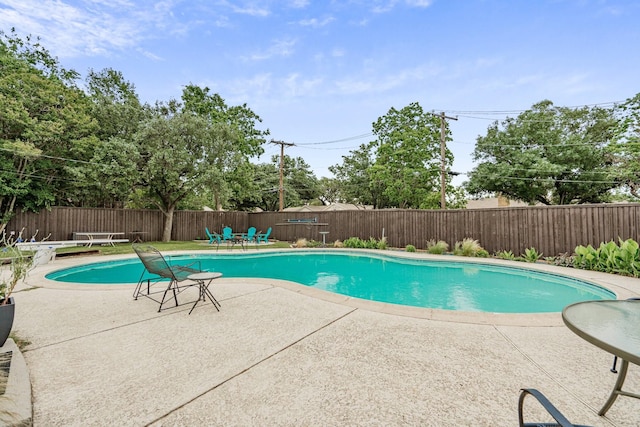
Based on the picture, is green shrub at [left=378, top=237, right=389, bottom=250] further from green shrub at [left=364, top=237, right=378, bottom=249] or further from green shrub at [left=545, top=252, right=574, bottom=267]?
green shrub at [left=545, top=252, right=574, bottom=267]

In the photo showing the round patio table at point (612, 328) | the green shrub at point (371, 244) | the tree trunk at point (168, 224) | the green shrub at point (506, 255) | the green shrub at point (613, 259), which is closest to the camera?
the round patio table at point (612, 328)

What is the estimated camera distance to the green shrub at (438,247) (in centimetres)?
975

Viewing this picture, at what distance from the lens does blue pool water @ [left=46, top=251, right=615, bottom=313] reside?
4.77 meters

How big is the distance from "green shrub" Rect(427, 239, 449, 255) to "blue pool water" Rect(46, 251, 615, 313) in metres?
1.42

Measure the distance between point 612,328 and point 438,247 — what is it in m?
8.93

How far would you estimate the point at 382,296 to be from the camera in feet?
16.9

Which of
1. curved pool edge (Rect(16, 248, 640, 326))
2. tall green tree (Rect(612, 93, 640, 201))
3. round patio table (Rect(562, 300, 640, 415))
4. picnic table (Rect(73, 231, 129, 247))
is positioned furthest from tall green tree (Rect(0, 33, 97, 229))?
tall green tree (Rect(612, 93, 640, 201))

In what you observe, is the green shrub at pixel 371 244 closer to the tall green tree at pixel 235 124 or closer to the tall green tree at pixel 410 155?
the tall green tree at pixel 235 124

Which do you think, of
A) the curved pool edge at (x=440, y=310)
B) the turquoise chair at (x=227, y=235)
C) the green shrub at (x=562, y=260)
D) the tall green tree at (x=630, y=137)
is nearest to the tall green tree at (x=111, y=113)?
the turquoise chair at (x=227, y=235)

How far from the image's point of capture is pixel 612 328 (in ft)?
4.27

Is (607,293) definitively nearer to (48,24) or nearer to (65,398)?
(65,398)

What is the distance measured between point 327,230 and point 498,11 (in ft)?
32.3

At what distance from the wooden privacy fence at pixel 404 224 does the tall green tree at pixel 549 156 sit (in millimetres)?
10341

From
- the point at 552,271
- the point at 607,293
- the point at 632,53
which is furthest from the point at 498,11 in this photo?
the point at 607,293
